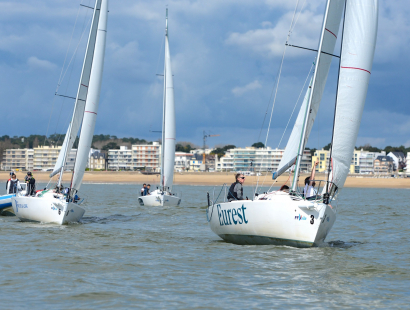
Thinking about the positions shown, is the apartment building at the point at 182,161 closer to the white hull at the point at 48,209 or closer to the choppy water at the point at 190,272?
the white hull at the point at 48,209

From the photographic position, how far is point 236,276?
9.12 meters

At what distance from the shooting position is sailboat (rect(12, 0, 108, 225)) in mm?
16172

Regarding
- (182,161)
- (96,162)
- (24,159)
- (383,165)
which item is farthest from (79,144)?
(24,159)

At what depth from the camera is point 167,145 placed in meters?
29.5

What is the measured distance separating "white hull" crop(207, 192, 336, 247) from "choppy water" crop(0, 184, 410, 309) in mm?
293

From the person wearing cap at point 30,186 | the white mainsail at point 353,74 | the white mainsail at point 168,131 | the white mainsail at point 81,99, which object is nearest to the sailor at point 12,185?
the person wearing cap at point 30,186

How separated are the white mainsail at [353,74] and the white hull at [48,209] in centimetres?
841

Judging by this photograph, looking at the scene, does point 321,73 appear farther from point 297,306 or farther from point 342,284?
point 297,306

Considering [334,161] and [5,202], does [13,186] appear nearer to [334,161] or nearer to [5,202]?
[5,202]

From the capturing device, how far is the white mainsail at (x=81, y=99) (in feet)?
59.1

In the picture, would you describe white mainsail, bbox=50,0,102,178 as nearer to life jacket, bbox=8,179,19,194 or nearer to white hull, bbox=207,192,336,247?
life jacket, bbox=8,179,19,194

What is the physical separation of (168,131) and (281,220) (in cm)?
1947

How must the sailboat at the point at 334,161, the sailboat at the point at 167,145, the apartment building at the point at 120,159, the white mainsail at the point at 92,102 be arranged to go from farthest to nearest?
1. the apartment building at the point at 120,159
2. the sailboat at the point at 167,145
3. the white mainsail at the point at 92,102
4. the sailboat at the point at 334,161

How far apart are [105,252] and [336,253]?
4.85 metres
